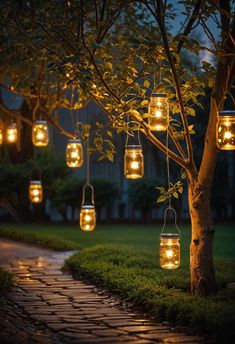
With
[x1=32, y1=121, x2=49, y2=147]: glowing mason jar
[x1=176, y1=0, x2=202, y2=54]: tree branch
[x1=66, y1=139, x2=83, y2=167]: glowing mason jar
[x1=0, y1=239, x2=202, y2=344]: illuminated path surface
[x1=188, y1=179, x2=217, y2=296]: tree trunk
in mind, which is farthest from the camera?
[x1=32, y1=121, x2=49, y2=147]: glowing mason jar

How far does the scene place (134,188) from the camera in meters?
23.4

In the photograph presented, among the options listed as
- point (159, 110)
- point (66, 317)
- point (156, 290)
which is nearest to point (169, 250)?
point (156, 290)

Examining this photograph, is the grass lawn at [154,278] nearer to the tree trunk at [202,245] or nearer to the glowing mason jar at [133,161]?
the tree trunk at [202,245]

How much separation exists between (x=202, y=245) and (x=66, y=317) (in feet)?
6.16

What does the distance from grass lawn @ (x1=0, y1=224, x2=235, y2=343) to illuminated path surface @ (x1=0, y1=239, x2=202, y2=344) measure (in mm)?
235

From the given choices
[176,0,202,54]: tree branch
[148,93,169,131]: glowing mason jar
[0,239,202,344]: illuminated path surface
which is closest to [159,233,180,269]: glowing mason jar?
[0,239,202,344]: illuminated path surface

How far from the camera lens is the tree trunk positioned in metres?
8.34

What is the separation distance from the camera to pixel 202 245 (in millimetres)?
8383

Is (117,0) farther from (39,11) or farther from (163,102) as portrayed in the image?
(163,102)

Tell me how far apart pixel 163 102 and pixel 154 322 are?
8.19ft

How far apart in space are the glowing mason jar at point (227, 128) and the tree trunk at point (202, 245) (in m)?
1.12

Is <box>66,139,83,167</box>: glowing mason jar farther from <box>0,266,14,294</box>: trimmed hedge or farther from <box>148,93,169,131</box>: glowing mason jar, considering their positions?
<box>148,93,169,131</box>: glowing mason jar

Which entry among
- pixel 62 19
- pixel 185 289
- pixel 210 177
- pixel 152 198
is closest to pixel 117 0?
pixel 62 19

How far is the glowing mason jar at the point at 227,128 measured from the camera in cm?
738
